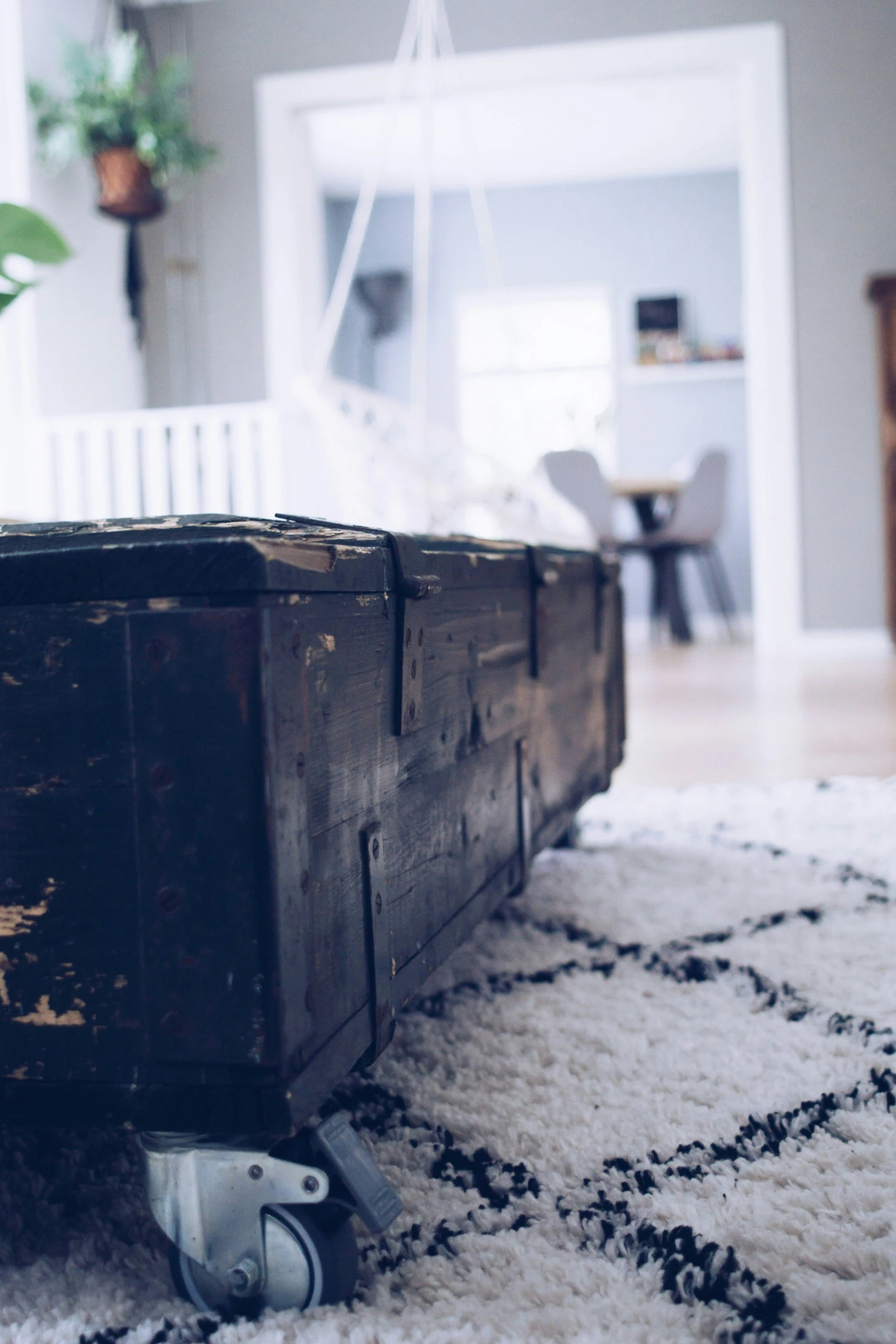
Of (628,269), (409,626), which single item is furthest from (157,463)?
(628,269)

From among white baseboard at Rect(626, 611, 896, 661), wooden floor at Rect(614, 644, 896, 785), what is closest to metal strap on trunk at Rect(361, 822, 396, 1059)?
wooden floor at Rect(614, 644, 896, 785)

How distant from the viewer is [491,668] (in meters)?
0.93

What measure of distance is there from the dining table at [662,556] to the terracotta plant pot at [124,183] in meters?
2.74

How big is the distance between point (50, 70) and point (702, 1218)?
4441 millimetres

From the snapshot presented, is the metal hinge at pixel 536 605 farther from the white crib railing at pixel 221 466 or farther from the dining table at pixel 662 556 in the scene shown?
the dining table at pixel 662 556

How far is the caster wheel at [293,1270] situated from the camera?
0.53m

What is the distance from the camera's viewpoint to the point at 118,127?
3.90 meters

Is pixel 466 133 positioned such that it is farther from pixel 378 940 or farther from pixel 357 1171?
pixel 357 1171

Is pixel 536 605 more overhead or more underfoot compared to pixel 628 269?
more underfoot

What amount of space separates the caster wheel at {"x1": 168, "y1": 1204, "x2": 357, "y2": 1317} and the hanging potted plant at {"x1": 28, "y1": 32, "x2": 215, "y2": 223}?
4.05 metres

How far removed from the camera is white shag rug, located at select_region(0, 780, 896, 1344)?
530mm

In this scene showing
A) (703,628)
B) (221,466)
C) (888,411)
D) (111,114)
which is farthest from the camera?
(703,628)

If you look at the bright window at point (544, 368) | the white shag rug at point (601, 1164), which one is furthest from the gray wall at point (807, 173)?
the white shag rug at point (601, 1164)

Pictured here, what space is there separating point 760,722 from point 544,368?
17.8 ft
